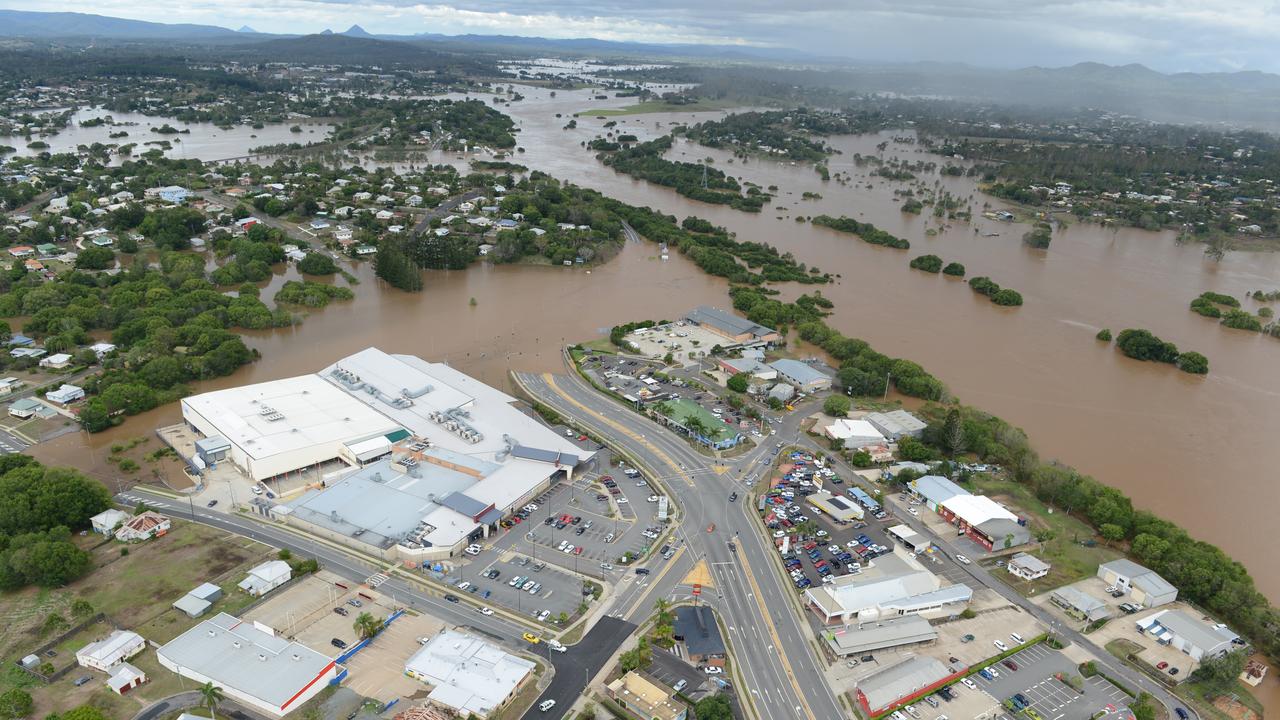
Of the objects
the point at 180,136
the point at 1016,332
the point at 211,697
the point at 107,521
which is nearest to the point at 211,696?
the point at 211,697

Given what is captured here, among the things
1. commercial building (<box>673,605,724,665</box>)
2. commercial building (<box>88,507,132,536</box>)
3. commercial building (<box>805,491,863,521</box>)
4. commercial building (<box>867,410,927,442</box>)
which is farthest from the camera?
commercial building (<box>867,410,927,442</box>)

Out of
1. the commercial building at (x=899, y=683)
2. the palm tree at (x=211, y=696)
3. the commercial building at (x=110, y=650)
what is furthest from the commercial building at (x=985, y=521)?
the commercial building at (x=110, y=650)

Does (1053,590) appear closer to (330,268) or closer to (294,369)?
(294,369)

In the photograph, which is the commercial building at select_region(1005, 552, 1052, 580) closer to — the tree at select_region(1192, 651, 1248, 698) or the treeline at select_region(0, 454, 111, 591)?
the tree at select_region(1192, 651, 1248, 698)

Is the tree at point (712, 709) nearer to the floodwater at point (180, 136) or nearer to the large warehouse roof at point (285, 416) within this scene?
the large warehouse roof at point (285, 416)

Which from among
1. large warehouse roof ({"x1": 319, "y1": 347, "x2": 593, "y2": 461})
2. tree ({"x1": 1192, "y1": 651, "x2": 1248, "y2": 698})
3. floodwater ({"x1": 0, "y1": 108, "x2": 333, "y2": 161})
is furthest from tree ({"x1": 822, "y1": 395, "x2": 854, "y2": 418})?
floodwater ({"x1": 0, "y1": 108, "x2": 333, "y2": 161})

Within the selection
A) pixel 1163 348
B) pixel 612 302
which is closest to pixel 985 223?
pixel 1163 348

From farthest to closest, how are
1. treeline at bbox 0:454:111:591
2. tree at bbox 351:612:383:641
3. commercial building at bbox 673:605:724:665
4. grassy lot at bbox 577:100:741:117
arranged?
grassy lot at bbox 577:100:741:117 < treeline at bbox 0:454:111:591 < tree at bbox 351:612:383:641 < commercial building at bbox 673:605:724:665
